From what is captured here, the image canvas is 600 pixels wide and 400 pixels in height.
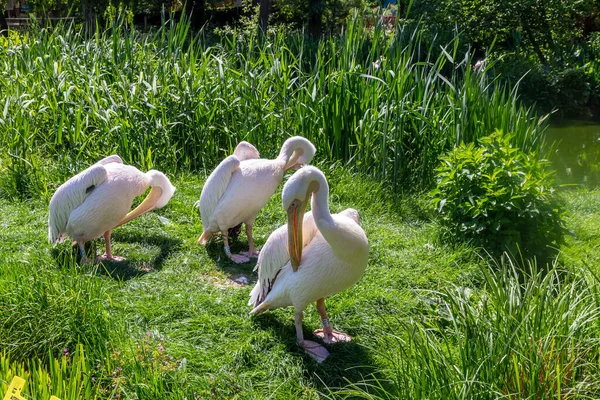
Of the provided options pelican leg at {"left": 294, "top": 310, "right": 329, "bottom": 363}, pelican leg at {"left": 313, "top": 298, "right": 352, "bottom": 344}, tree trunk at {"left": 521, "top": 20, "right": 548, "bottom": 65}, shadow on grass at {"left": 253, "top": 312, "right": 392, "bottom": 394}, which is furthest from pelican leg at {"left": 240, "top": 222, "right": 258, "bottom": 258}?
tree trunk at {"left": 521, "top": 20, "right": 548, "bottom": 65}

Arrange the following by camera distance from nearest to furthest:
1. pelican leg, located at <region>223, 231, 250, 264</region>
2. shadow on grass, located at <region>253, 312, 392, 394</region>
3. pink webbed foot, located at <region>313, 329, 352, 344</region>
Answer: shadow on grass, located at <region>253, 312, 392, 394</region>
pink webbed foot, located at <region>313, 329, 352, 344</region>
pelican leg, located at <region>223, 231, 250, 264</region>

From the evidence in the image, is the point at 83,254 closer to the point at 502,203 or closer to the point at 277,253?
the point at 277,253

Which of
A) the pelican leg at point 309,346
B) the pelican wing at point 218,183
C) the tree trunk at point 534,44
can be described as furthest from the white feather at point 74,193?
the tree trunk at point 534,44

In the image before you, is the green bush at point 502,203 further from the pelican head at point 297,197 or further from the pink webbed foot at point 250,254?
the pelican head at point 297,197

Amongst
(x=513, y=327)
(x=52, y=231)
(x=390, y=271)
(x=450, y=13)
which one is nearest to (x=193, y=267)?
(x=52, y=231)

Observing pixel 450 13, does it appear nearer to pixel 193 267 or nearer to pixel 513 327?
pixel 193 267

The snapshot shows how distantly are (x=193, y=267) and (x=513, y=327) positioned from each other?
2.39 metres

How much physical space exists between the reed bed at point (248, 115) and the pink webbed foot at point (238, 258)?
157 centimetres

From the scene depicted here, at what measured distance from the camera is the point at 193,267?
4316 millimetres

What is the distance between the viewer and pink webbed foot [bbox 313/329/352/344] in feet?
11.0

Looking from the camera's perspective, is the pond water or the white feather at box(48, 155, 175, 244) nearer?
the white feather at box(48, 155, 175, 244)

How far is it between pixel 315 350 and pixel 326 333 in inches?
6.5

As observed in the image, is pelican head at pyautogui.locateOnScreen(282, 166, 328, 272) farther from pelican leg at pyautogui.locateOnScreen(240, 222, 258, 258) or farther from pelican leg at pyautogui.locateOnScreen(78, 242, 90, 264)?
pelican leg at pyautogui.locateOnScreen(78, 242, 90, 264)

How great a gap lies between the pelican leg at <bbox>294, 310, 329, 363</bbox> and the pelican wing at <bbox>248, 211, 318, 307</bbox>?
0.25m
